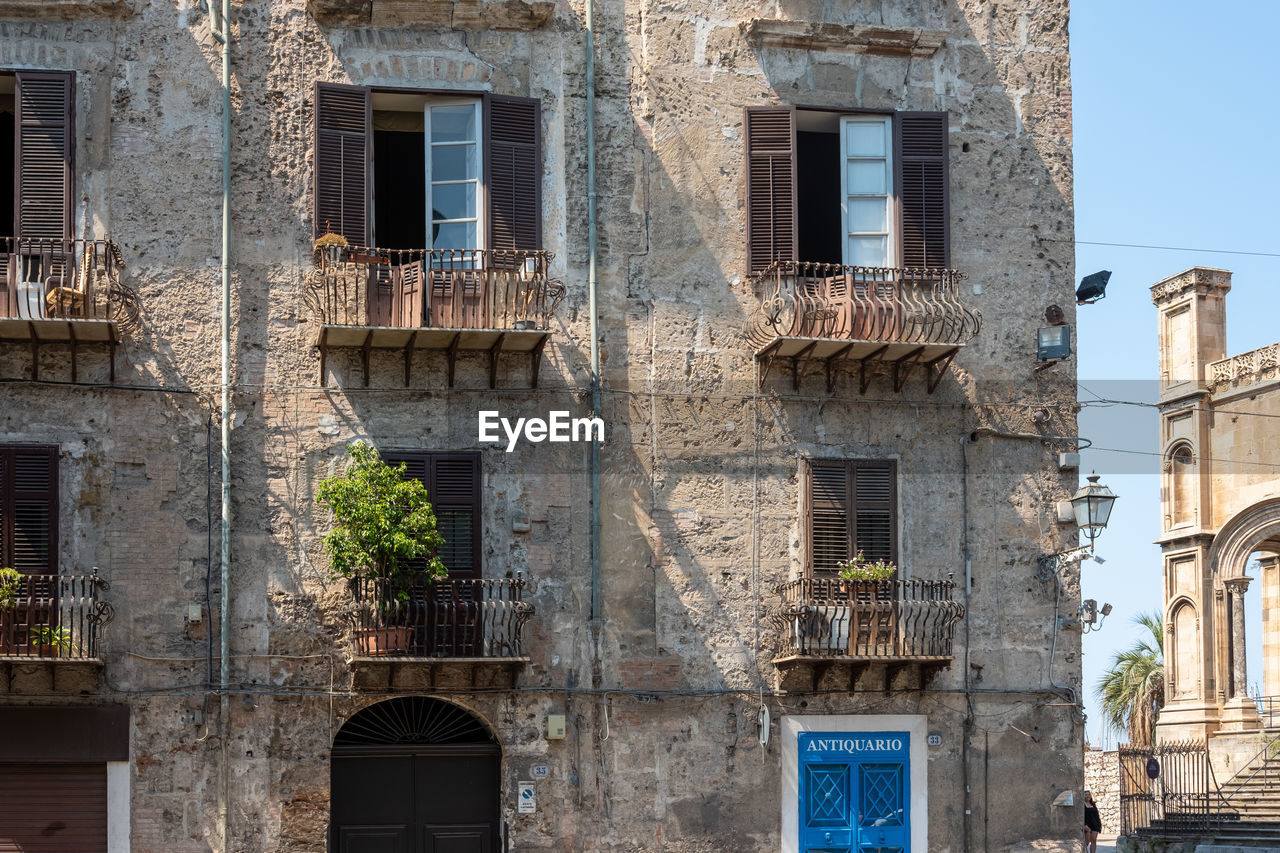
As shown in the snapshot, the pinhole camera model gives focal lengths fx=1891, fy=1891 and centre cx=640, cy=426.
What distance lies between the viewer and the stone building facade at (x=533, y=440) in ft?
61.7

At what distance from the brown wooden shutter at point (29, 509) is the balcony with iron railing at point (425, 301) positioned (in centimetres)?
293

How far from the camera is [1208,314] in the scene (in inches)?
1519

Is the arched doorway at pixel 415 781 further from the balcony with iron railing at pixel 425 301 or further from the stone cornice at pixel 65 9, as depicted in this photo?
the stone cornice at pixel 65 9

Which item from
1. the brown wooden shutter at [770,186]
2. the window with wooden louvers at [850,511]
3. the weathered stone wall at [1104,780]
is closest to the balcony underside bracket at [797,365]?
the window with wooden louvers at [850,511]

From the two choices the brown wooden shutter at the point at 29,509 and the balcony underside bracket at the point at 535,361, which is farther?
the balcony underside bracket at the point at 535,361

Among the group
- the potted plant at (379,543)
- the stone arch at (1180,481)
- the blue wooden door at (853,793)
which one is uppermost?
the stone arch at (1180,481)

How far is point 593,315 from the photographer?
20.0 metres

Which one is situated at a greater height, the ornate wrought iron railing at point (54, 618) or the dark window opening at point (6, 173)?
the dark window opening at point (6, 173)

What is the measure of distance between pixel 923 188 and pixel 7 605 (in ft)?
34.2

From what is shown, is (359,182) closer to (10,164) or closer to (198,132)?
(198,132)

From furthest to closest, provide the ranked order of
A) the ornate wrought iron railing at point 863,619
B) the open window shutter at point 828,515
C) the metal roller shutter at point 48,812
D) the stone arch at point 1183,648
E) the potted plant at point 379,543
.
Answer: the stone arch at point 1183,648 → the open window shutter at point 828,515 → the ornate wrought iron railing at point 863,619 → the potted plant at point 379,543 → the metal roller shutter at point 48,812

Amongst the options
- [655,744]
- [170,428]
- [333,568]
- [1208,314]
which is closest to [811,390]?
[655,744]

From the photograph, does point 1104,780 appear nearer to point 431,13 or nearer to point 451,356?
point 451,356

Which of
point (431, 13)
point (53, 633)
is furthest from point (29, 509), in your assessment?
point (431, 13)
